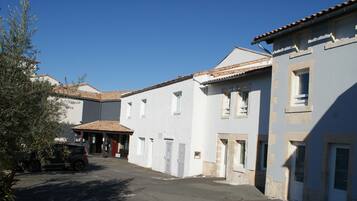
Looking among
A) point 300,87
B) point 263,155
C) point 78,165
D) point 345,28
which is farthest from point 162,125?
point 345,28

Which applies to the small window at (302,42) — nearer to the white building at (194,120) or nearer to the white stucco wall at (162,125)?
the white building at (194,120)

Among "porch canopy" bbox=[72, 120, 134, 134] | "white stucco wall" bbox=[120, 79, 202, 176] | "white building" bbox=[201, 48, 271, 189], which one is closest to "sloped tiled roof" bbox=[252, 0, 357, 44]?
"white building" bbox=[201, 48, 271, 189]

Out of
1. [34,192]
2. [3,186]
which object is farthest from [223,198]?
[3,186]

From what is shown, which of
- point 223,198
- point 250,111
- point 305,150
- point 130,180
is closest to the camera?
point 305,150

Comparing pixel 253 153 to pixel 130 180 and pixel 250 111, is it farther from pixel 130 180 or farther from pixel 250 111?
pixel 130 180

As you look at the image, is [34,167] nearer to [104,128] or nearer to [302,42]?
[104,128]

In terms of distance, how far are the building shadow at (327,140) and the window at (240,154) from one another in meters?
6.65

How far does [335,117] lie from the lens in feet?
41.3

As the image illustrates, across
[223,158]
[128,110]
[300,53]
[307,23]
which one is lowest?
[223,158]

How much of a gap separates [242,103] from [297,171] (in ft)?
22.9

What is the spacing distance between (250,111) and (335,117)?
712cm

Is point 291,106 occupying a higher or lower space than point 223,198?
higher

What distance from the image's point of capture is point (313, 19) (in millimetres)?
13031

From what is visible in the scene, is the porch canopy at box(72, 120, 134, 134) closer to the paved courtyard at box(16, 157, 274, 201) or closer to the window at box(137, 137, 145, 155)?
the window at box(137, 137, 145, 155)
